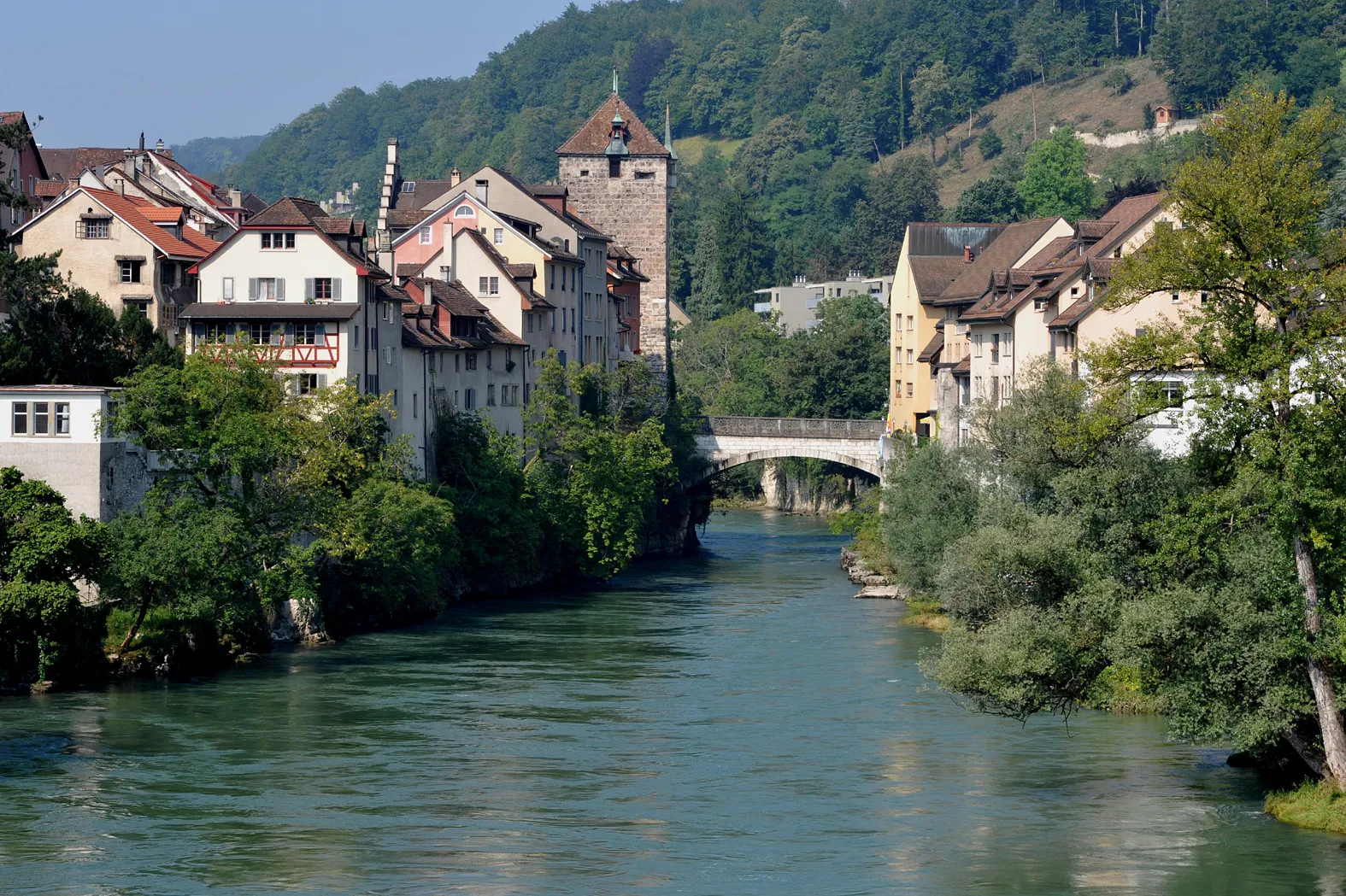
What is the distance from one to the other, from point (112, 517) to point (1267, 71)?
150m

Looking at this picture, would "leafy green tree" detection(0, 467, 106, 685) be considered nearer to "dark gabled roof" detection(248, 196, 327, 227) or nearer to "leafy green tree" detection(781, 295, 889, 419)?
"dark gabled roof" detection(248, 196, 327, 227)

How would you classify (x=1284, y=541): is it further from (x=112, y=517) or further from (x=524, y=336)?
(x=524, y=336)

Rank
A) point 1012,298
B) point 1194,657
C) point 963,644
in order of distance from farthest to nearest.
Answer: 1. point 1012,298
2. point 963,644
3. point 1194,657

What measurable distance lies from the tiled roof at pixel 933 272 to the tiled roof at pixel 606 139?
23.8 meters

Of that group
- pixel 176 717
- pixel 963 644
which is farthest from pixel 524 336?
pixel 963 644

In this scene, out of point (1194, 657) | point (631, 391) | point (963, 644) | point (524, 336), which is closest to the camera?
point (1194, 657)

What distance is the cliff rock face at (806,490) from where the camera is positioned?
115900 mm

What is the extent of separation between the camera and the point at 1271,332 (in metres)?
34.7

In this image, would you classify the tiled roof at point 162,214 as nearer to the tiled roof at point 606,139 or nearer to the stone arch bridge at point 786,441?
the stone arch bridge at point 786,441

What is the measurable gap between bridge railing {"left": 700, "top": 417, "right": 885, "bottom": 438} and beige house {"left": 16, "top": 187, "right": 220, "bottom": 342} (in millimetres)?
32156

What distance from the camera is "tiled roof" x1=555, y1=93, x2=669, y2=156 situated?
10962cm

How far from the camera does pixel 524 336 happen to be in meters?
86.1

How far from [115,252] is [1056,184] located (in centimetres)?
11488

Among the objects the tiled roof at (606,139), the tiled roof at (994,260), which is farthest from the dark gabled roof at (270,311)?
the tiled roof at (606,139)
